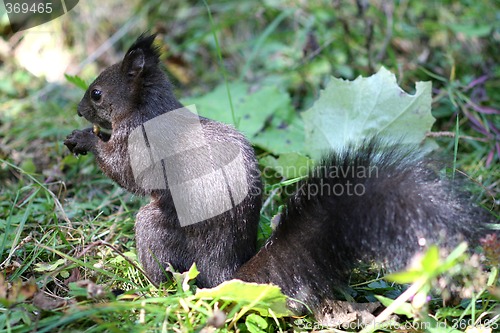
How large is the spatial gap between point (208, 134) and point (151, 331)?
73cm

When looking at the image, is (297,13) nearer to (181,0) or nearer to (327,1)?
(327,1)

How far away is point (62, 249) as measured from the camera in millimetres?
2072

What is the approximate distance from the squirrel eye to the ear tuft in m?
0.15

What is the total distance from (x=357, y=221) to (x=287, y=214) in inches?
11.3

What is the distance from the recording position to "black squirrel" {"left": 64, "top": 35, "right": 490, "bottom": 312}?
1447mm

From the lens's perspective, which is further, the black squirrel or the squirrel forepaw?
the squirrel forepaw

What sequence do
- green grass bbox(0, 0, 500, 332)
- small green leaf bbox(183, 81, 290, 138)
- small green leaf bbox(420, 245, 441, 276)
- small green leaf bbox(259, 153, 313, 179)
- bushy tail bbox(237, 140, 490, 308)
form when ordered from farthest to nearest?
1. small green leaf bbox(183, 81, 290, 138)
2. small green leaf bbox(259, 153, 313, 179)
3. green grass bbox(0, 0, 500, 332)
4. bushy tail bbox(237, 140, 490, 308)
5. small green leaf bbox(420, 245, 441, 276)

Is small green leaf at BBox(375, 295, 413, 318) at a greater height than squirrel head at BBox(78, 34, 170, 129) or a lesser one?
lesser

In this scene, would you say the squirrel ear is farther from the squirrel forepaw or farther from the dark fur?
the squirrel forepaw

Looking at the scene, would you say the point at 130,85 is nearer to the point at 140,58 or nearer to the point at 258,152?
the point at 140,58

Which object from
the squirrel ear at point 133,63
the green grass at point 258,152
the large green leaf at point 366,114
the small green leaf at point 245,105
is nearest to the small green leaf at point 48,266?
the green grass at point 258,152

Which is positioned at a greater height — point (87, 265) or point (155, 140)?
point (155, 140)

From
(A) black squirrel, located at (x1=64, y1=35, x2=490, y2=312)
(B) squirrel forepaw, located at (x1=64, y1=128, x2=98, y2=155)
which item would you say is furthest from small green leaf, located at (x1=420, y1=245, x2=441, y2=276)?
(B) squirrel forepaw, located at (x1=64, y1=128, x2=98, y2=155)

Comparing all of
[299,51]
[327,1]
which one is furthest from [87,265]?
[327,1]
